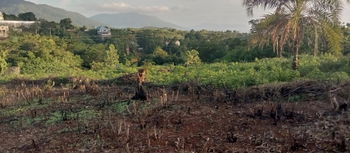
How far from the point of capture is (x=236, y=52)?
102ft

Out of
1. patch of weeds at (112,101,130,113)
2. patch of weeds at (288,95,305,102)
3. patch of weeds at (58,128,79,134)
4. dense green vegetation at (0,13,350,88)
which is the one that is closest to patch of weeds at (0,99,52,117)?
patch of weeds at (112,101,130,113)

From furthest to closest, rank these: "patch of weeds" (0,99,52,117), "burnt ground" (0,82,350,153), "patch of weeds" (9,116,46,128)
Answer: "patch of weeds" (0,99,52,117) → "patch of weeds" (9,116,46,128) → "burnt ground" (0,82,350,153)

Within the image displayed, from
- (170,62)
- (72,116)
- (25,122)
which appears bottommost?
(25,122)

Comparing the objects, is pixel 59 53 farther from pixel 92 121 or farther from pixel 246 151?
pixel 246 151

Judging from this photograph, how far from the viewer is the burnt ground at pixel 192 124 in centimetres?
713

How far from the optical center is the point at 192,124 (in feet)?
28.3

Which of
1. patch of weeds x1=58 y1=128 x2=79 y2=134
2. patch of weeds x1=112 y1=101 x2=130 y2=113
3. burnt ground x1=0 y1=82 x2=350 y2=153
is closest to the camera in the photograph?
burnt ground x1=0 y1=82 x2=350 y2=153

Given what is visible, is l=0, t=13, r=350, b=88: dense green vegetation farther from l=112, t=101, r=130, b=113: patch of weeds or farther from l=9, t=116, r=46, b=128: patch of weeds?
l=9, t=116, r=46, b=128: patch of weeds

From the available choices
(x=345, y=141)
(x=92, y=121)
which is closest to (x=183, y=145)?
(x=345, y=141)

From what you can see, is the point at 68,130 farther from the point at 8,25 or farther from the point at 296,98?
the point at 8,25

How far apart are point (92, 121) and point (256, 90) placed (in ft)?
15.4

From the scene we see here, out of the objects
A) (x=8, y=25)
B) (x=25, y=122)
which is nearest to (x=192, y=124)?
(x=25, y=122)

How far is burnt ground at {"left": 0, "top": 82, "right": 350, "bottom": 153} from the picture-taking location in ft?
23.4

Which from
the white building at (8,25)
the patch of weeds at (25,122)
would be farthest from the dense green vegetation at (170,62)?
the white building at (8,25)
